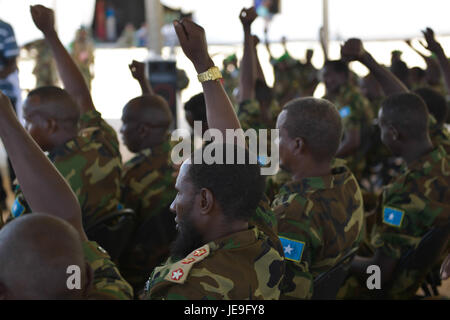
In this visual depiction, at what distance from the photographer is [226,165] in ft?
4.43

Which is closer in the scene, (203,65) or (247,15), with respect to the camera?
(203,65)

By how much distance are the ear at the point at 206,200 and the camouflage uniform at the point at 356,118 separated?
123 inches

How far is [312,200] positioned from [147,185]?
3.90ft

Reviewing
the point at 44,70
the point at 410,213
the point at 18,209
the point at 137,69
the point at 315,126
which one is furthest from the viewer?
the point at 44,70

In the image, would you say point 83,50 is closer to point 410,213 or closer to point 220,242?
point 410,213

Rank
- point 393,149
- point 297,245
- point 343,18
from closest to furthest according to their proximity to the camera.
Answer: point 297,245 < point 393,149 < point 343,18

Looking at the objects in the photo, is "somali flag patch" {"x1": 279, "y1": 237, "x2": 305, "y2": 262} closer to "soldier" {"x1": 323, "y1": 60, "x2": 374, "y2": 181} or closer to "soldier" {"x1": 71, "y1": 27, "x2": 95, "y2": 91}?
"soldier" {"x1": 323, "y1": 60, "x2": 374, "y2": 181}

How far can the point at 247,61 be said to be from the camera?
3.03 metres

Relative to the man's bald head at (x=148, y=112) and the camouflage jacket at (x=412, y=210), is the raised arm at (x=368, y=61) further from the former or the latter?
the man's bald head at (x=148, y=112)

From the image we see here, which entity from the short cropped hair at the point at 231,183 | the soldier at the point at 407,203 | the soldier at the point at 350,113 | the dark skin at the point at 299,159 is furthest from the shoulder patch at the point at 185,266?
the soldier at the point at 350,113

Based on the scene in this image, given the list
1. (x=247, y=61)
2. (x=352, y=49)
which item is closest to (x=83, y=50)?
(x=247, y=61)

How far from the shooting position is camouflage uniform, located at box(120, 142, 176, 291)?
111 inches

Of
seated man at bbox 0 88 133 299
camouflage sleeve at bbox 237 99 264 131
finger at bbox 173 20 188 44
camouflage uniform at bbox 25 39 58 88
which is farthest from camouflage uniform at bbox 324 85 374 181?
camouflage uniform at bbox 25 39 58 88

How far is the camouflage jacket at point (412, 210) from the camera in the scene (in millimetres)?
2332
